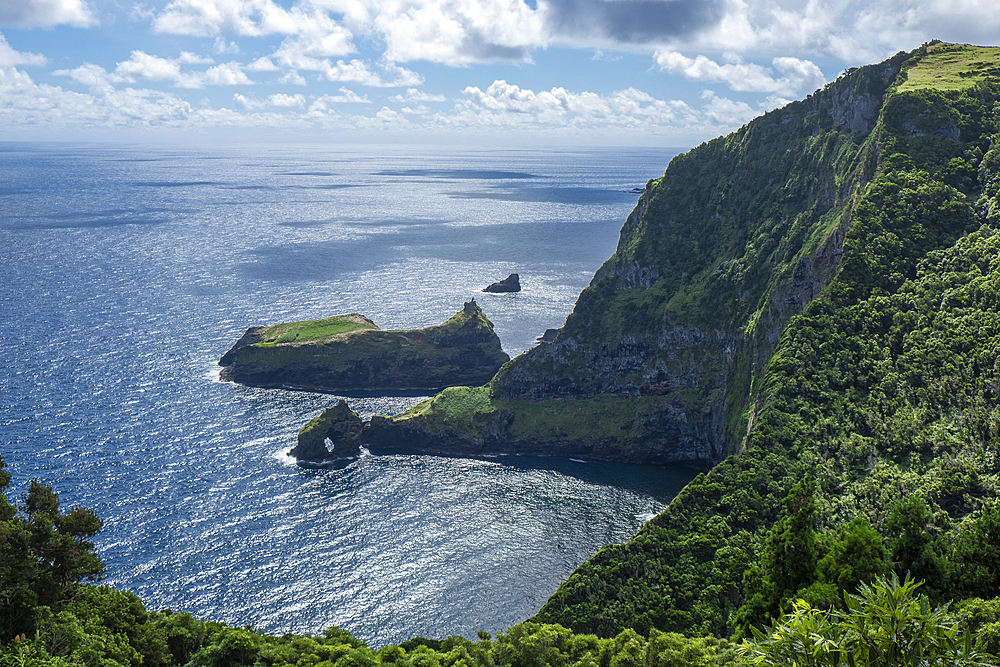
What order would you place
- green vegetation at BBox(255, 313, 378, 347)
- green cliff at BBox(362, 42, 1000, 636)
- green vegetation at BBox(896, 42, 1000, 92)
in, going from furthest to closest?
green vegetation at BBox(255, 313, 378, 347)
green vegetation at BBox(896, 42, 1000, 92)
green cliff at BBox(362, 42, 1000, 636)

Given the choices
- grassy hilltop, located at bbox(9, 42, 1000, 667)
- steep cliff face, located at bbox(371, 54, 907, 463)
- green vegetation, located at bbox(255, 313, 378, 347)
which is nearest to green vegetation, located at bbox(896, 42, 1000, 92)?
grassy hilltop, located at bbox(9, 42, 1000, 667)

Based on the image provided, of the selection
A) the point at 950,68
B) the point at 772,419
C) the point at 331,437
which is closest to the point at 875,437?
the point at 772,419

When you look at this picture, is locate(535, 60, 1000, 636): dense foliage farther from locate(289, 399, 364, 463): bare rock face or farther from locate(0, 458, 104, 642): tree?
locate(289, 399, 364, 463): bare rock face

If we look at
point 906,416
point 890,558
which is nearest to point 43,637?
point 890,558

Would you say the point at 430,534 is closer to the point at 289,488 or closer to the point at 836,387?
the point at 289,488

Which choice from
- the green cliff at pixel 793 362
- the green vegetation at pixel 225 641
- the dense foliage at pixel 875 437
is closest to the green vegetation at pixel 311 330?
the green cliff at pixel 793 362

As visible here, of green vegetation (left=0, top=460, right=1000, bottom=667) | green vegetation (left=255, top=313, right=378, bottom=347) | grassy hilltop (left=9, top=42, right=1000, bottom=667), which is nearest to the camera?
green vegetation (left=0, top=460, right=1000, bottom=667)

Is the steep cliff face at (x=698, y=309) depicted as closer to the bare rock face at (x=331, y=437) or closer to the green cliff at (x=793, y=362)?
the green cliff at (x=793, y=362)
